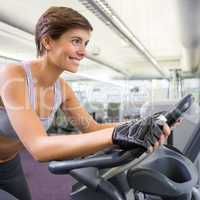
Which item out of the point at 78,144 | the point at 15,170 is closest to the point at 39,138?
the point at 78,144

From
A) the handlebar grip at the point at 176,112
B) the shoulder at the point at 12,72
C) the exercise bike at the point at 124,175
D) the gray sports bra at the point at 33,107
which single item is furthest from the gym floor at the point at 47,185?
the handlebar grip at the point at 176,112

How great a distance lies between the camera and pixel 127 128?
1.85ft

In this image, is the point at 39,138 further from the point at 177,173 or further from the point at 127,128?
the point at 177,173

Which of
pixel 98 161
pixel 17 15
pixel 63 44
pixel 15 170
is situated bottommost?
pixel 15 170

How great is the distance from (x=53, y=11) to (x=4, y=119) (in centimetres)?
37

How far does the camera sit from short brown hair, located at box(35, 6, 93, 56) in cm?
76

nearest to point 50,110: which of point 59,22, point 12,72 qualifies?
point 12,72

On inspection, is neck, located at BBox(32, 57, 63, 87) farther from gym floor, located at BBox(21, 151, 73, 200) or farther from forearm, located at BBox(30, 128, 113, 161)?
gym floor, located at BBox(21, 151, 73, 200)

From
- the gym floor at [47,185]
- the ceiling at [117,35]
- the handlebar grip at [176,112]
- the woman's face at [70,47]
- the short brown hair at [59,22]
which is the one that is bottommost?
the gym floor at [47,185]

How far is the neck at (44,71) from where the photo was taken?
890mm

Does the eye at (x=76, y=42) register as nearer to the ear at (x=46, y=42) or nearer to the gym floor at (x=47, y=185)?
the ear at (x=46, y=42)

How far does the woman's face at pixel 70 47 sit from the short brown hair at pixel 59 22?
0.5 inches

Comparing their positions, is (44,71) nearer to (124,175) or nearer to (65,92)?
(65,92)

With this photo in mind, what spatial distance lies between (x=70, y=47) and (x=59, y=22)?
0.08 meters
